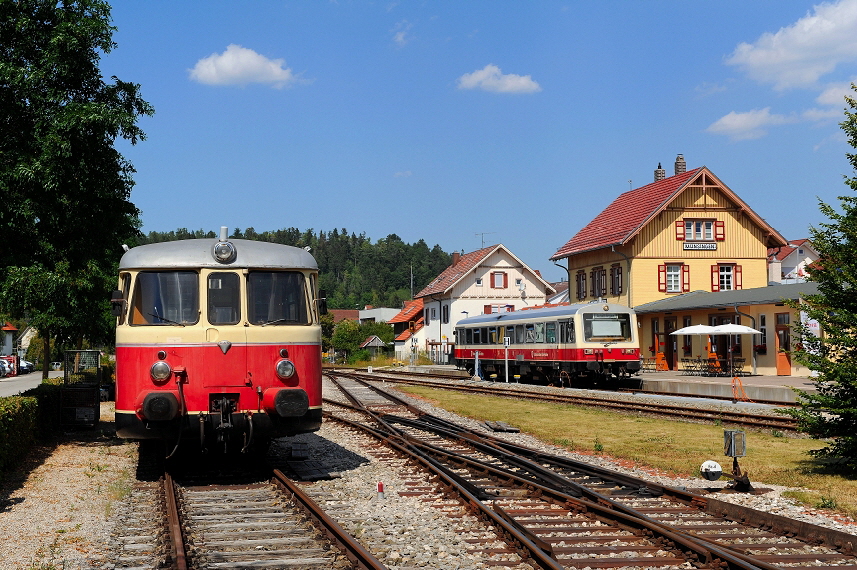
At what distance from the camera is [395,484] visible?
11.2 m

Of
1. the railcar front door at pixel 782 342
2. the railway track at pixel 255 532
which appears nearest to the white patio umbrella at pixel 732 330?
the railcar front door at pixel 782 342

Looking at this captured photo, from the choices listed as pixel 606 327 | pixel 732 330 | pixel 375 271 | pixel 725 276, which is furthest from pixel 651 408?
pixel 375 271

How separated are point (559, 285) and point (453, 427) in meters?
88.8

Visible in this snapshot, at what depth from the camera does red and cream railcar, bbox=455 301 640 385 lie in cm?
3136

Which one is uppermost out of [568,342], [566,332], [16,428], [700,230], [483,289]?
[700,230]

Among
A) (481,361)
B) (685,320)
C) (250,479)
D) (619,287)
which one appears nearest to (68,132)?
(250,479)

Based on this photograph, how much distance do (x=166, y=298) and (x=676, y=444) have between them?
914cm

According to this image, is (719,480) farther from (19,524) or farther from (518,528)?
(19,524)

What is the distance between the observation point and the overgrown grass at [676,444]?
→ 1120cm

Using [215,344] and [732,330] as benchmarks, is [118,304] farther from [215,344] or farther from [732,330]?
[732,330]

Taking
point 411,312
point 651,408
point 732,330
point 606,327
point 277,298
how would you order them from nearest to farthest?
point 277,298 → point 651,408 → point 606,327 → point 732,330 → point 411,312

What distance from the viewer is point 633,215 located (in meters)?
49.3

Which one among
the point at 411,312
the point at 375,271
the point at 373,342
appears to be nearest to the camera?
the point at 373,342

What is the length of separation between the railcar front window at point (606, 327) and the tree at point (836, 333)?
19067mm
